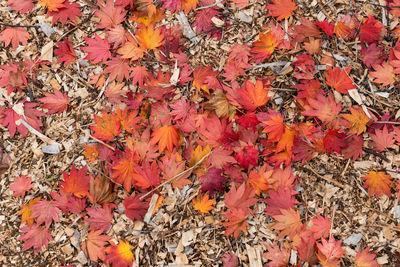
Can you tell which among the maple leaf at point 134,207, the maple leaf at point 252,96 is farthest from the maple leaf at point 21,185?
the maple leaf at point 252,96

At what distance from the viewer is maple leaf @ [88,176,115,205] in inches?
91.4

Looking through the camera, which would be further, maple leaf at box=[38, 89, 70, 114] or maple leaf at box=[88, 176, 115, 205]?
maple leaf at box=[38, 89, 70, 114]

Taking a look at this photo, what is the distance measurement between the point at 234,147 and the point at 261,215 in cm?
49

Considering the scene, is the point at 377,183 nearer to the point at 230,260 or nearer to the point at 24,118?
the point at 230,260

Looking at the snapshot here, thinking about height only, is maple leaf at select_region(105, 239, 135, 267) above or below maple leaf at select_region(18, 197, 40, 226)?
below

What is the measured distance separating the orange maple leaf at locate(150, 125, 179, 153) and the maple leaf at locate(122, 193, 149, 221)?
0.38m

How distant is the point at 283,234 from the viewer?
2215mm

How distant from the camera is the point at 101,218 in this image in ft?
7.59

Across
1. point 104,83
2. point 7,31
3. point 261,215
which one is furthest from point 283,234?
point 7,31

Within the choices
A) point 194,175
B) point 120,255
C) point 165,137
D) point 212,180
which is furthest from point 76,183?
point 212,180

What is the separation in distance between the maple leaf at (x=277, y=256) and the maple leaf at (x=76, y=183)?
→ 1299 millimetres

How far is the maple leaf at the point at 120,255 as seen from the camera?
2.25 metres

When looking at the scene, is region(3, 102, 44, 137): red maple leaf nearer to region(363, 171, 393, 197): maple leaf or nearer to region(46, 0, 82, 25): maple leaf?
region(46, 0, 82, 25): maple leaf

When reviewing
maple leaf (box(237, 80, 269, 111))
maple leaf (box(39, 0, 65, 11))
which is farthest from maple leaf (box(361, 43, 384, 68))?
maple leaf (box(39, 0, 65, 11))
